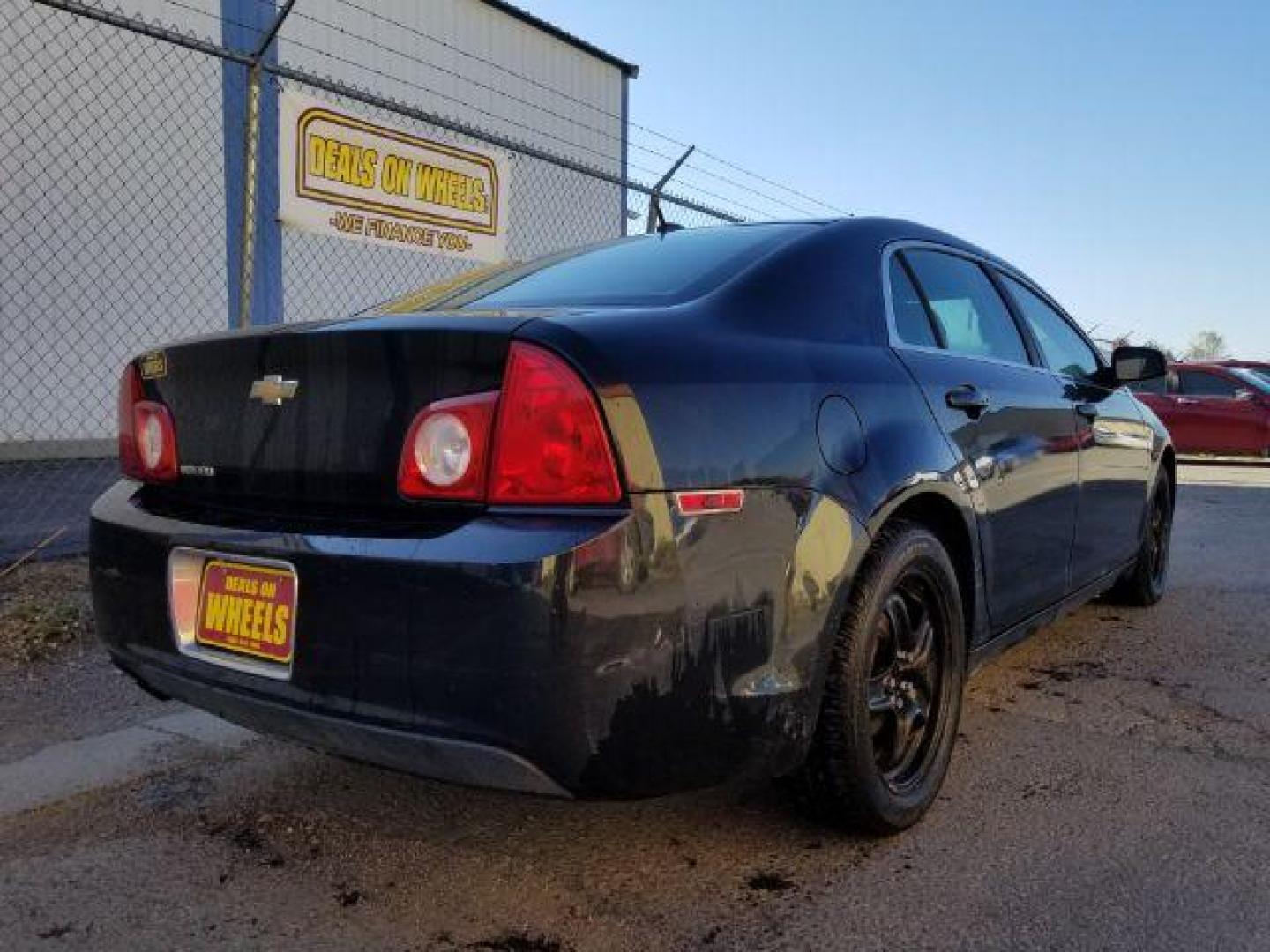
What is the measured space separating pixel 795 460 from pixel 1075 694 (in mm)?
2107

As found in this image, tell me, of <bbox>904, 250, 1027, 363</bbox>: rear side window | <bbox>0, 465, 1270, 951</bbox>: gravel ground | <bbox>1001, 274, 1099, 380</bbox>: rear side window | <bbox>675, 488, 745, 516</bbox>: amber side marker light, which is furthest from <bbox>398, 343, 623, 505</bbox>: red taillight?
<bbox>1001, 274, 1099, 380</bbox>: rear side window

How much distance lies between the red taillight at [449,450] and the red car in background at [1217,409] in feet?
47.4

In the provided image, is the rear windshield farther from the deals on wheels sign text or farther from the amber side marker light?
the deals on wheels sign text

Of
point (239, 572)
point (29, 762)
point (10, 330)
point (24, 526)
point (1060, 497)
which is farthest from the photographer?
point (10, 330)

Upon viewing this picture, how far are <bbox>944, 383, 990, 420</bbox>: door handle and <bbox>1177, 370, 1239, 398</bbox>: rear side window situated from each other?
13786mm

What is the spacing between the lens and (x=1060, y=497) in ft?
11.2

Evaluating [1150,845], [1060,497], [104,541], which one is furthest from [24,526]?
[1150,845]

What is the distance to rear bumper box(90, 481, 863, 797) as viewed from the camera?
5.77 feet

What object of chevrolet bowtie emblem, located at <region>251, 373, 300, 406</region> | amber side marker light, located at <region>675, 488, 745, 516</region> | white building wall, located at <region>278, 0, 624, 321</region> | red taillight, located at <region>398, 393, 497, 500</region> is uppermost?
white building wall, located at <region>278, 0, 624, 321</region>

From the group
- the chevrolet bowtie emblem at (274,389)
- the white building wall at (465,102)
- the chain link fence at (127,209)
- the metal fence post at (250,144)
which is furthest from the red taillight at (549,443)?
the white building wall at (465,102)

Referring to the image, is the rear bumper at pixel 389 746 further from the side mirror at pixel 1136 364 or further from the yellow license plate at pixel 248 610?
the side mirror at pixel 1136 364

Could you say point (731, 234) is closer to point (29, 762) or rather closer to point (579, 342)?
point (579, 342)

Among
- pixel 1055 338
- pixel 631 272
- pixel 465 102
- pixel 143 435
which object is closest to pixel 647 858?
pixel 631 272

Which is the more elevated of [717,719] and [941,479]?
[941,479]
